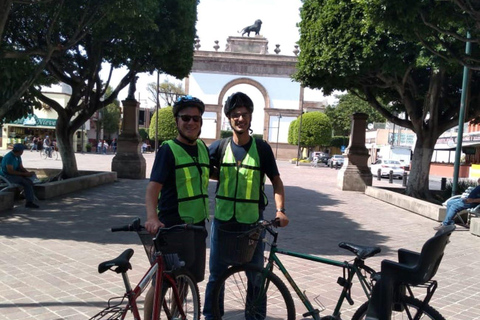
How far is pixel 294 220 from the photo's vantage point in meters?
9.98

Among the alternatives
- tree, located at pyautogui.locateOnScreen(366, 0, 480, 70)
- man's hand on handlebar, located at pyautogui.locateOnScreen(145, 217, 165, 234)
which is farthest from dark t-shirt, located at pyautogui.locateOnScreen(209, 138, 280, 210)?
tree, located at pyautogui.locateOnScreen(366, 0, 480, 70)

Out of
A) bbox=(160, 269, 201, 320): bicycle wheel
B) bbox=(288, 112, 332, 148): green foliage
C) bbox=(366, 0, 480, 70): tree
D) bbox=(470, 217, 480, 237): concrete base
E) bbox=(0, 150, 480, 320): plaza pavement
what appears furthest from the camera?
bbox=(288, 112, 332, 148): green foliage

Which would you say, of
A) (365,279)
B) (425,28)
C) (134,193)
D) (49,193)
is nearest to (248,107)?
(365,279)

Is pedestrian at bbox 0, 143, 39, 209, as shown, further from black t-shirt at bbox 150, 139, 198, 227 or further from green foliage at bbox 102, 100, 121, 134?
green foliage at bbox 102, 100, 121, 134

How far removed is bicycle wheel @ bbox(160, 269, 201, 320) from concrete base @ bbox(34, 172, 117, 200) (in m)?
8.47

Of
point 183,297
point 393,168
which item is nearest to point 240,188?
point 183,297

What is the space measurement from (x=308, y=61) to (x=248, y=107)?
12.3 m

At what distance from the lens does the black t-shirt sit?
3.23m

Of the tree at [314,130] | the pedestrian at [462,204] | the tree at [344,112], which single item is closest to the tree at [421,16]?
the pedestrian at [462,204]

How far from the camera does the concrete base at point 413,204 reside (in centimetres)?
1064

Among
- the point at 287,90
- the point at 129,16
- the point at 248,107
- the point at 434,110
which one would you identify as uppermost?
the point at 287,90

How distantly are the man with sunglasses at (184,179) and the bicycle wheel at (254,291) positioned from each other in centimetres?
27

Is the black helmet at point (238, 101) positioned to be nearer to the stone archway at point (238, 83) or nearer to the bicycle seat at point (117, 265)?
the bicycle seat at point (117, 265)

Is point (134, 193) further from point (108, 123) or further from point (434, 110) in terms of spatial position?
point (108, 123)
